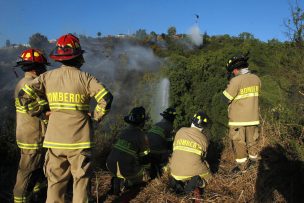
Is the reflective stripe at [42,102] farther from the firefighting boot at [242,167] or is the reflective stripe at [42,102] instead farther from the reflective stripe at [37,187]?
the firefighting boot at [242,167]

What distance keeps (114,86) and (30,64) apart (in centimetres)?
1416

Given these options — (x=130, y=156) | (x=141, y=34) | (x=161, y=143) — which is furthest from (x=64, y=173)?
(x=141, y=34)

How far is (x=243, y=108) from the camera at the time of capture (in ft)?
17.5

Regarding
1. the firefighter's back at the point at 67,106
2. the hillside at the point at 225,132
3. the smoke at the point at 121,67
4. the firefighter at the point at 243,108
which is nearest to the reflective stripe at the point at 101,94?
the firefighter's back at the point at 67,106

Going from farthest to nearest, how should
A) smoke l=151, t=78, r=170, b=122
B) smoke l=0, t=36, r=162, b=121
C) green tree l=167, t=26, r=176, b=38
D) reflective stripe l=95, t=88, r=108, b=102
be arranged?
green tree l=167, t=26, r=176, b=38 → smoke l=151, t=78, r=170, b=122 → smoke l=0, t=36, r=162, b=121 → reflective stripe l=95, t=88, r=108, b=102

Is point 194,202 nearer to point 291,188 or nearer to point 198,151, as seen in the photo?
point 198,151

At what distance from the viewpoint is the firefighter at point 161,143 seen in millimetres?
6095

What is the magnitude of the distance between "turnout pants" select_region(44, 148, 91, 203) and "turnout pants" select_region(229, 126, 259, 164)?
114 inches

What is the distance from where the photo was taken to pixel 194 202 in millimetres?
4164

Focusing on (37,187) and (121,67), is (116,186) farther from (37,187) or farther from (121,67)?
(121,67)

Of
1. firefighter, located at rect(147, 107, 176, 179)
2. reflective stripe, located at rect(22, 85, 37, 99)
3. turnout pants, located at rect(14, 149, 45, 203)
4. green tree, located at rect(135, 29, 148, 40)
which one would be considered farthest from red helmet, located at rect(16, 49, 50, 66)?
green tree, located at rect(135, 29, 148, 40)

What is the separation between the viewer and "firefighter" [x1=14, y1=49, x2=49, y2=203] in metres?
4.07

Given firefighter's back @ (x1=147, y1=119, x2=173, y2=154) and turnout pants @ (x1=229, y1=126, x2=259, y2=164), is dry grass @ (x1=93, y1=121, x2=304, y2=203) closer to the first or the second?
turnout pants @ (x1=229, y1=126, x2=259, y2=164)

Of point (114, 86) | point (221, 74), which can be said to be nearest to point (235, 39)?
point (221, 74)
